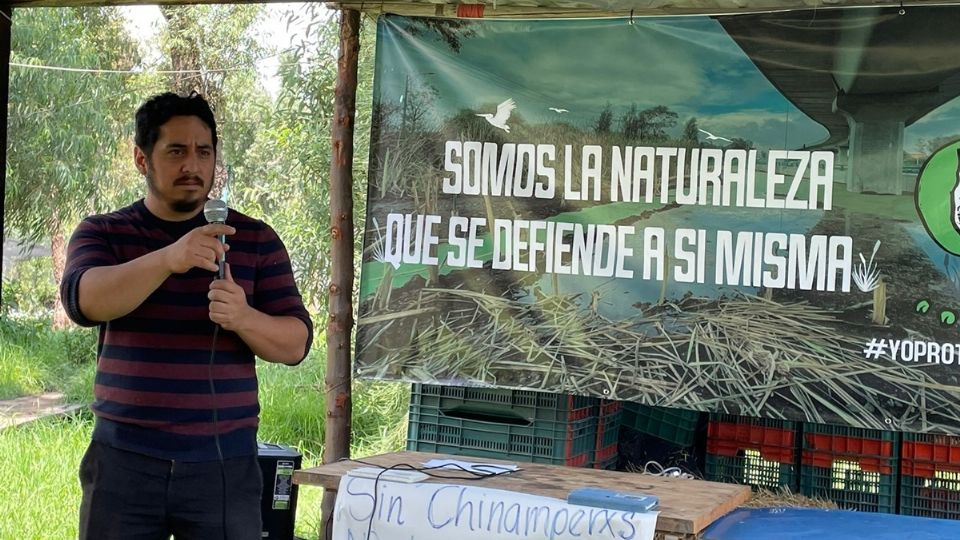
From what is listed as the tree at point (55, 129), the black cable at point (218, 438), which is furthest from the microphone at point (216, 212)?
the tree at point (55, 129)

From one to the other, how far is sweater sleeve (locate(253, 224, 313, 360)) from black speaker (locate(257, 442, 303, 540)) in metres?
1.67

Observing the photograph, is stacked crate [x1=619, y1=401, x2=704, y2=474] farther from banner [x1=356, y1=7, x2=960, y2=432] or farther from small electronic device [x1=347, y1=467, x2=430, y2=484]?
small electronic device [x1=347, y1=467, x2=430, y2=484]

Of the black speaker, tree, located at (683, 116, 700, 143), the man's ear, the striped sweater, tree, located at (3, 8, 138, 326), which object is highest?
tree, located at (3, 8, 138, 326)

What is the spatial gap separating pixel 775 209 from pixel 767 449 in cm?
103

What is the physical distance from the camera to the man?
8.52 ft

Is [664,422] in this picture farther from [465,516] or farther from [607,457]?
[465,516]

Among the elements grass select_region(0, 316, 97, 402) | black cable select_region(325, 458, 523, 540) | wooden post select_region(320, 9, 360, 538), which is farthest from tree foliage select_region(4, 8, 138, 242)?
black cable select_region(325, 458, 523, 540)

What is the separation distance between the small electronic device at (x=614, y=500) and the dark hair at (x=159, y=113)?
1.37m

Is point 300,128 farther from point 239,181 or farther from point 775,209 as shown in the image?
point 775,209

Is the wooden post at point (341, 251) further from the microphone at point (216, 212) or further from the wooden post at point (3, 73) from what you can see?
the microphone at point (216, 212)

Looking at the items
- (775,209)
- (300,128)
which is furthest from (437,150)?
(300,128)

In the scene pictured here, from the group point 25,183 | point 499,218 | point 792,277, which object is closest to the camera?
point 792,277

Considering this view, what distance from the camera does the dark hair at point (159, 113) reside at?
2723 millimetres

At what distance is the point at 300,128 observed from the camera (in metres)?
8.62
